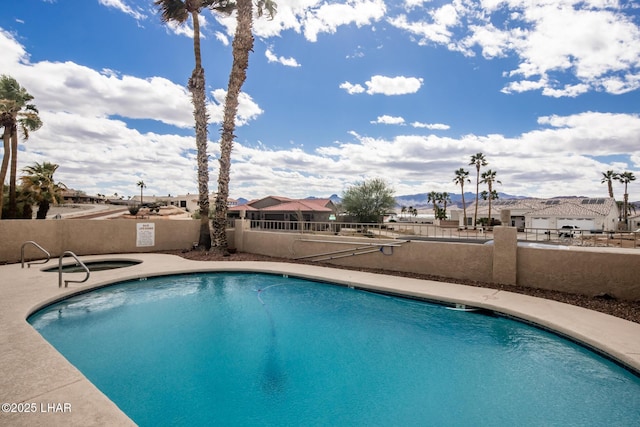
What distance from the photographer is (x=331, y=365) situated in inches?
219

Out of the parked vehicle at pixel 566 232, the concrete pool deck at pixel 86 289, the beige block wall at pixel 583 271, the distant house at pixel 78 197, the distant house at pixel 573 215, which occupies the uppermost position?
the distant house at pixel 78 197

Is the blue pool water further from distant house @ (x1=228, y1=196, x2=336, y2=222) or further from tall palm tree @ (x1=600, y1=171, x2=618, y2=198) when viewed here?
tall palm tree @ (x1=600, y1=171, x2=618, y2=198)

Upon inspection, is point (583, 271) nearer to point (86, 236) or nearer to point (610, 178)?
point (86, 236)

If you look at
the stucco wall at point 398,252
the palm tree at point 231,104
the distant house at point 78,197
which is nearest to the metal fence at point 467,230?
the stucco wall at point 398,252

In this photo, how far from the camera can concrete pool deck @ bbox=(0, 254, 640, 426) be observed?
3.36m

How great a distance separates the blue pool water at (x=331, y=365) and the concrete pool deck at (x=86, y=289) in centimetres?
38

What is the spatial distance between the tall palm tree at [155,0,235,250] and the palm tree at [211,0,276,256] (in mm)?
685

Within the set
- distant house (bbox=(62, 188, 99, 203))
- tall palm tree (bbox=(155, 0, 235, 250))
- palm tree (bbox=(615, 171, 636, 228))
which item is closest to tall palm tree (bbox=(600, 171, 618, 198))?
palm tree (bbox=(615, 171, 636, 228))

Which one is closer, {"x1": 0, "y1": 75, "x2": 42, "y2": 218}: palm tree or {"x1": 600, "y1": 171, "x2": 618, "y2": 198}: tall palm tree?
{"x1": 0, "y1": 75, "x2": 42, "y2": 218}: palm tree

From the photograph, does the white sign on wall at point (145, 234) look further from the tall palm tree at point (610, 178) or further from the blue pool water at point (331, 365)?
the tall palm tree at point (610, 178)

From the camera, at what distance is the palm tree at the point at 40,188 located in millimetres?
26281

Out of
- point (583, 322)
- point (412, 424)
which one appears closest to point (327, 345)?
point (412, 424)

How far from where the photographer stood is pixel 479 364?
550 cm

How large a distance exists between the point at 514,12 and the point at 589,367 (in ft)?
43.4
